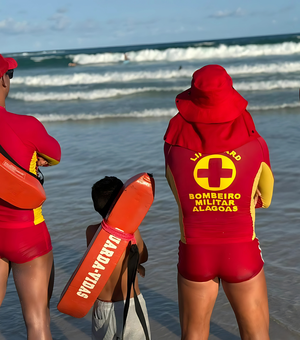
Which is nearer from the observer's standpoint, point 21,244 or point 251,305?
point 251,305

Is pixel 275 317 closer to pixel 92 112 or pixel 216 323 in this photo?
pixel 216 323

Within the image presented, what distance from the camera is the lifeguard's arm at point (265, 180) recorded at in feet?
6.57

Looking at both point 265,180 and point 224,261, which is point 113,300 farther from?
point 265,180

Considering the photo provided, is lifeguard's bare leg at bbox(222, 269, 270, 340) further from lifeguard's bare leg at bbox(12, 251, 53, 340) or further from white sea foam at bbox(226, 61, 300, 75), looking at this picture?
white sea foam at bbox(226, 61, 300, 75)

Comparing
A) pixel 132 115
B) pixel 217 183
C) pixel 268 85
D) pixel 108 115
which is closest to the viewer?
pixel 217 183

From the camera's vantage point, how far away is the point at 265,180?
80.4 inches

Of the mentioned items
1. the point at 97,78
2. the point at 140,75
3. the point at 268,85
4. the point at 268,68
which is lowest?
the point at 97,78

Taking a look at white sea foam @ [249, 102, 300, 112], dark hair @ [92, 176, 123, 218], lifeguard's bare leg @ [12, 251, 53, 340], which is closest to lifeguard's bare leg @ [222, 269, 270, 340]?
dark hair @ [92, 176, 123, 218]

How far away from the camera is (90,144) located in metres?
8.19

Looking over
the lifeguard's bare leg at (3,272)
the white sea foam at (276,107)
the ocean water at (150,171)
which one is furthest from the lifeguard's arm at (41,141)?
the white sea foam at (276,107)

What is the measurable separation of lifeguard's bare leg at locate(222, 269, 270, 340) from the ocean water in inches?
33.4

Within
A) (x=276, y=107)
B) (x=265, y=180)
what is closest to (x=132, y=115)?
(x=276, y=107)

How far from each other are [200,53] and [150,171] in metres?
21.9

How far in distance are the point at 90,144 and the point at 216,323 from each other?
5604 millimetres
